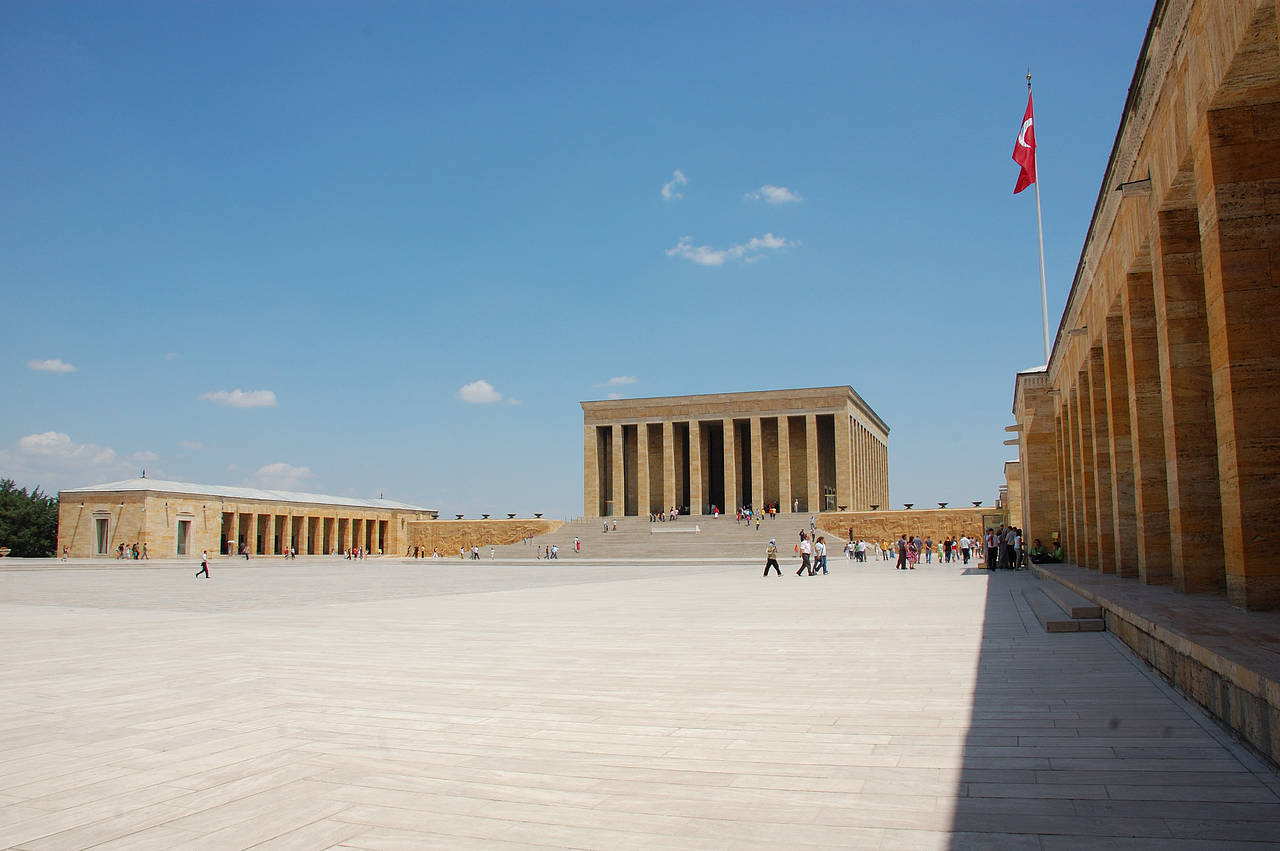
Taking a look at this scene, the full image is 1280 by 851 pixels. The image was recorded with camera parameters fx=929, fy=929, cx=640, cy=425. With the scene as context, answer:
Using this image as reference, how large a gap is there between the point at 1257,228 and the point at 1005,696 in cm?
478

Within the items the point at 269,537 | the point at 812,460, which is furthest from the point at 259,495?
the point at 812,460

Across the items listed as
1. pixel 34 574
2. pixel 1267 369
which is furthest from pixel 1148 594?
pixel 34 574

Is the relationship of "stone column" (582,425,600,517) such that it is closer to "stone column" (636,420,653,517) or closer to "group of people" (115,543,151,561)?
"stone column" (636,420,653,517)

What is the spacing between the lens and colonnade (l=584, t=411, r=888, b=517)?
2448 inches

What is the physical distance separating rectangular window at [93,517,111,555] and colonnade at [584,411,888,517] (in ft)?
95.2

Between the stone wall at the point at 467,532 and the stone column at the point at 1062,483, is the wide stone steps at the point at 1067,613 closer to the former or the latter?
the stone column at the point at 1062,483

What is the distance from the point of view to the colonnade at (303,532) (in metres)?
56.9

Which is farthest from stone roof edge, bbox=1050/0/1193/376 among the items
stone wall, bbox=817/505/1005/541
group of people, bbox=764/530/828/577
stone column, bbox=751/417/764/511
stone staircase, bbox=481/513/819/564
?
stone column, bbox=751/417/764/511

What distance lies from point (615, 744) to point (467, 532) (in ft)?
200

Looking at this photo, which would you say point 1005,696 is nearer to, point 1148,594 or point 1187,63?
point 1148,594

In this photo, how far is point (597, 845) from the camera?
3.34 m

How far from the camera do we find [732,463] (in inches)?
2480

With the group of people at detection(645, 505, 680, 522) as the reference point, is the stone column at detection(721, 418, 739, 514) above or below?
above

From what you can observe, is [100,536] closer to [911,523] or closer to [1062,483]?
[911,523]
